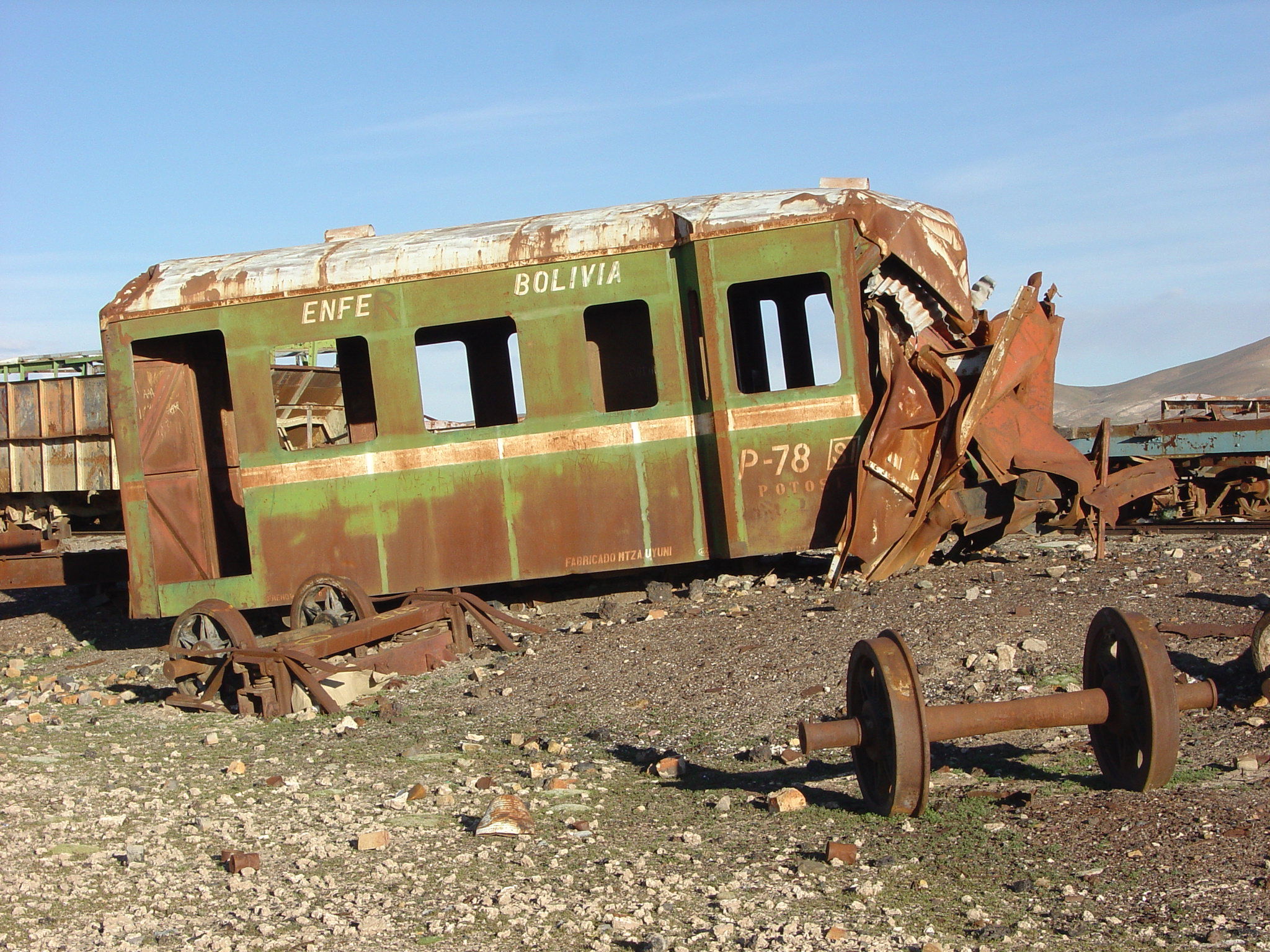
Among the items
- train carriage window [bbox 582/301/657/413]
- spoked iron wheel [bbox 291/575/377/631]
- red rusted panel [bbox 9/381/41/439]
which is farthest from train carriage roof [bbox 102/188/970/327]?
red rusted panel [bbox 9/381/41/439]

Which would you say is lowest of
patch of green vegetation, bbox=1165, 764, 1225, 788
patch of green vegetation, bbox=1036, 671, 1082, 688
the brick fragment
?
patch of green vegetation, bbox=1165, 764, 1225, 788

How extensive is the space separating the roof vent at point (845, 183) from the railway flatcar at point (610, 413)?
0.09ft

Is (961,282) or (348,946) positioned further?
(961,282)

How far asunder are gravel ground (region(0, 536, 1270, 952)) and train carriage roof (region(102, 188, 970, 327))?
2.72 metres

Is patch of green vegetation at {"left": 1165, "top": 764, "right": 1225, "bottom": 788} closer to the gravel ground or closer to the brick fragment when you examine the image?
the gravel ground

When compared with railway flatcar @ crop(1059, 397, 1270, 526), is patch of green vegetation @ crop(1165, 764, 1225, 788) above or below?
below

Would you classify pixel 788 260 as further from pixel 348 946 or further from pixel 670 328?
pixel 348 946

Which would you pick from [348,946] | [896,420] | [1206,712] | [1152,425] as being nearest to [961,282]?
[896,420]

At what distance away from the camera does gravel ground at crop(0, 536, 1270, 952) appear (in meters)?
3.63

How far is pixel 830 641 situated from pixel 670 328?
9.16 ft

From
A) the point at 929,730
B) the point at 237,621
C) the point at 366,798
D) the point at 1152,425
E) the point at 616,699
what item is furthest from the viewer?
the point at 1152,425

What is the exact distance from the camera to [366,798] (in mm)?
5305

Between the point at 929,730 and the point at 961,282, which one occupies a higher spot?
the point at 961,282

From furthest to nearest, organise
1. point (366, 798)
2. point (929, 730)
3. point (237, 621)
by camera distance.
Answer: point (237, 621), point (366, 798), point (929, 730)
